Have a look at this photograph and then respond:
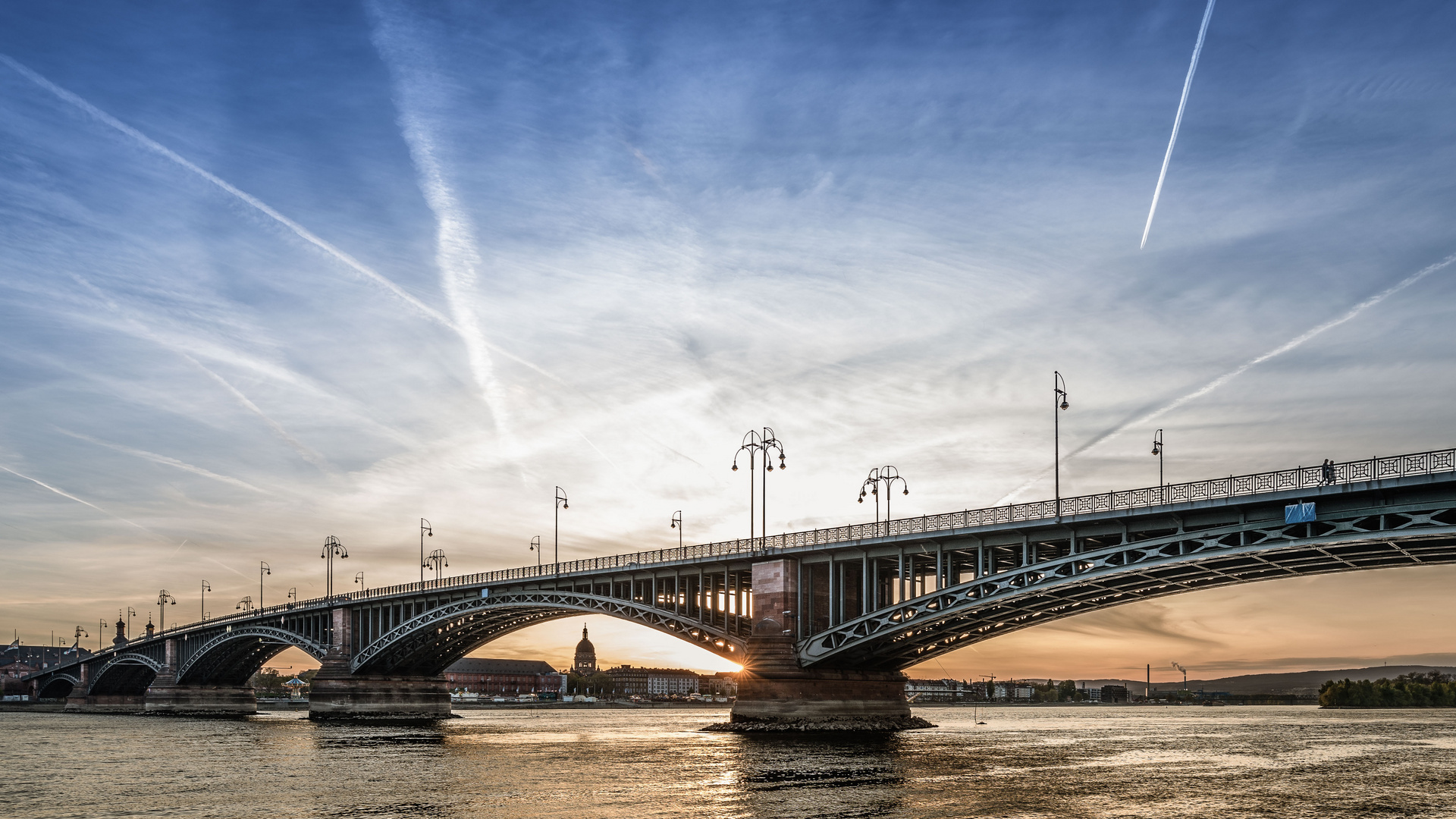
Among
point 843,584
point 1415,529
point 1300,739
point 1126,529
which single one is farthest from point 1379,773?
point 1300,739

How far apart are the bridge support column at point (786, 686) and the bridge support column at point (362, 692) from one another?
181ft

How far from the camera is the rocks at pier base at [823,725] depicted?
71.8 metres

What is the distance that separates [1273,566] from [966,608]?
15.7m

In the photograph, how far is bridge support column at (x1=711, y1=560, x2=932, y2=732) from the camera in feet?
237

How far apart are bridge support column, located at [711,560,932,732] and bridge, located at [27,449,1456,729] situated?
0.11 m

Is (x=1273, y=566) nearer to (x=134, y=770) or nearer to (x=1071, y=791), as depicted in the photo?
(x=1071, y=791)

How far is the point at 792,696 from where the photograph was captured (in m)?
72.3

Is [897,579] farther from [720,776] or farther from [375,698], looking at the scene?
[375,698]

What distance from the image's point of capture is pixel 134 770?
5356 cm

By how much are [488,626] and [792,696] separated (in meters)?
50.7

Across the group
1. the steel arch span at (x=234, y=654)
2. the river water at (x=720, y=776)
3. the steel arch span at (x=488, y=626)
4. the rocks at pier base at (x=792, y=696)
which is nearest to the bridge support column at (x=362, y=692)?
the steel arch span at (x=488, y=626)

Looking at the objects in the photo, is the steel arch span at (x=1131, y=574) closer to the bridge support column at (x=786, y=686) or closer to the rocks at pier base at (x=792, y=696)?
the rocks at pier base at (x=792, y=696)

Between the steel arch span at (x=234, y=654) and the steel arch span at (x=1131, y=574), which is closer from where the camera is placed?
the steel arch span at (x=1131, y=574)

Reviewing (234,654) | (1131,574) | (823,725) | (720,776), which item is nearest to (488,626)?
(823,725)
